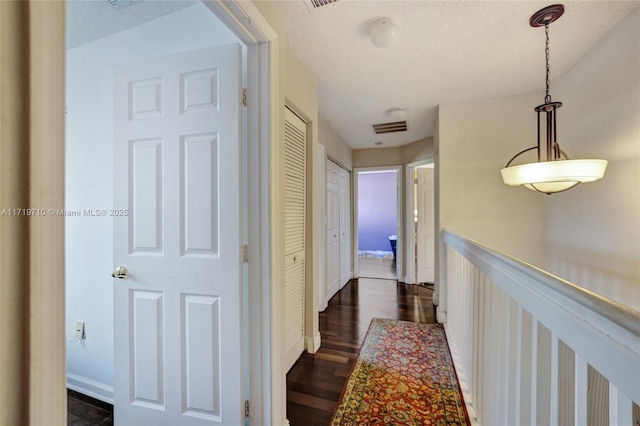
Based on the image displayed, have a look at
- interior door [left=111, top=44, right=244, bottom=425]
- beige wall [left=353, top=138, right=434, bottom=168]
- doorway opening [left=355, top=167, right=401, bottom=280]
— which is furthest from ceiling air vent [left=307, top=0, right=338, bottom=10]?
doorway opening [left=355, top=167, right=401, bottom=280]

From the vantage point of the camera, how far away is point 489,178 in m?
2.86

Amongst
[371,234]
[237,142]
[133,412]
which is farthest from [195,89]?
[371,234]

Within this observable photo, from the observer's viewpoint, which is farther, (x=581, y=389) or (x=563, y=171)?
(x=563, y=171)

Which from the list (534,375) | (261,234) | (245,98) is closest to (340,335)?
(261,234)

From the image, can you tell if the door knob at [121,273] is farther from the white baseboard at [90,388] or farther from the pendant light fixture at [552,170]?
the pendant light fixture at [552,170]

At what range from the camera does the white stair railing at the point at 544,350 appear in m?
0.54

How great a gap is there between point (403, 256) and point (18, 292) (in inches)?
185

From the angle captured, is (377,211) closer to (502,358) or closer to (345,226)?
(345,226)

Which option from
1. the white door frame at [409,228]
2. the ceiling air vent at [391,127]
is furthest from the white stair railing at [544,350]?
the white door frame at [409,228]

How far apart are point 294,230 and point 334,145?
2010mm

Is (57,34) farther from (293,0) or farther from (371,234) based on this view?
(371,234)

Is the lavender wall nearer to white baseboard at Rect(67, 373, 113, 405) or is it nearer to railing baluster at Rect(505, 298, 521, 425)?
white baseboard at Rect(67, 373, 113, 405)

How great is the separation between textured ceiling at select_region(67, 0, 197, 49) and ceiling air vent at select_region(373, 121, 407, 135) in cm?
265

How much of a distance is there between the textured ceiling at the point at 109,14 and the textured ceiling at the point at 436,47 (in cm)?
72
